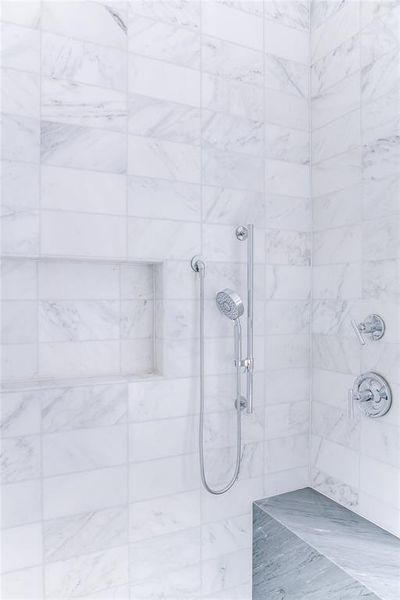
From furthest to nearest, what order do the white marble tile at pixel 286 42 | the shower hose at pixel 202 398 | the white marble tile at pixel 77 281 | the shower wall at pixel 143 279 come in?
the white marble tile at pixel 286 42 < the shower hose at pixel 202 398 < the white marble tile at pixel 77 281 < the shower wall at pixel 143 279

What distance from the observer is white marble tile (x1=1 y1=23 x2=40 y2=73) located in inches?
57.1

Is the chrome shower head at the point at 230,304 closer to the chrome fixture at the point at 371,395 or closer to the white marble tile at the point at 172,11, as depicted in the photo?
the chrome fixture at the point at 371,395

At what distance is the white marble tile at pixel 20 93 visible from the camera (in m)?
1.46

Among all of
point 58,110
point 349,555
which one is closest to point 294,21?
point 58,110

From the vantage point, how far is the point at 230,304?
1697 mm

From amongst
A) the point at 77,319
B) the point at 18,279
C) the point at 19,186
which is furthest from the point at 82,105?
the point at 77,319

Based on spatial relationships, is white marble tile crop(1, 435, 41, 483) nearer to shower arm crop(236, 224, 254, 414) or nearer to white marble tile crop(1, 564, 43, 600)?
white marble tile crop(1, 564, 43, 600)

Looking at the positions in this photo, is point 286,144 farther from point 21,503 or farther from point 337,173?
point 21,503

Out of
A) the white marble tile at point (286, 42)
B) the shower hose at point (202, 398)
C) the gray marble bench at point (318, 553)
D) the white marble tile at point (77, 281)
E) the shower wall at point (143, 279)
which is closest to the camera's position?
the gray marble bench at point (318, 553)

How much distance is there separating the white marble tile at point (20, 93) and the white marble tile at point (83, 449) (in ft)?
3.70

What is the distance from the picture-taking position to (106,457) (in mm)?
1611

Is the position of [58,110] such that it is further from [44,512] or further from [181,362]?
[44,512]

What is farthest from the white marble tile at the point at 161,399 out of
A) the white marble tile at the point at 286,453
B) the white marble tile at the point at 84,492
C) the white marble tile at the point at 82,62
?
the white marble tile at the point at 82,62

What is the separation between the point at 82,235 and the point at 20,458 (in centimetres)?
80
